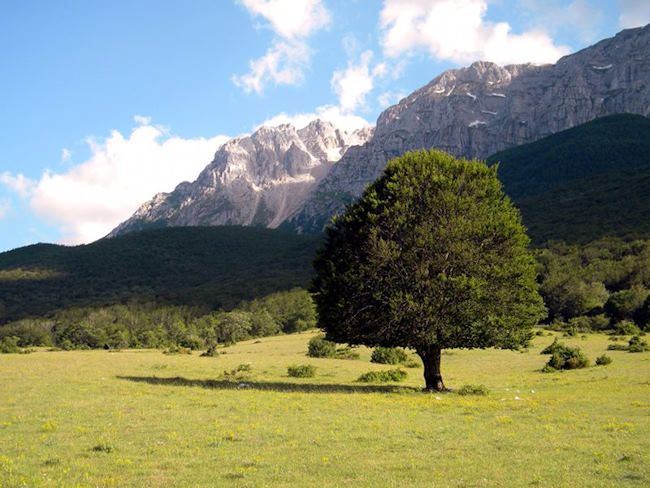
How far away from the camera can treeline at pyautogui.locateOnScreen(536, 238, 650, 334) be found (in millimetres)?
92062

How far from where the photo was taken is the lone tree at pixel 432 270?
32.9m

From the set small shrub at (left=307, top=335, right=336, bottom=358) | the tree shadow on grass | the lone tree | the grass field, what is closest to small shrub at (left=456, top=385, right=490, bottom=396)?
the grass field

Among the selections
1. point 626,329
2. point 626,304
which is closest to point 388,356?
point 626,329

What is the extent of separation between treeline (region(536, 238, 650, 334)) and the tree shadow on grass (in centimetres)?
5749

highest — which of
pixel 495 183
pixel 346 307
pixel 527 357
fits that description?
pixel 495 183

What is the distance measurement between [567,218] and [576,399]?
610ft

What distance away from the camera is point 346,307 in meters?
34.7

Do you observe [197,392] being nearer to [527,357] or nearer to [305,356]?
[305,356]

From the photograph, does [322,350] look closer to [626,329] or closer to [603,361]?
[603,361]

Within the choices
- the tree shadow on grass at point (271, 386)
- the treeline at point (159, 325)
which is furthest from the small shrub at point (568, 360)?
the treeline at point (159, 325)

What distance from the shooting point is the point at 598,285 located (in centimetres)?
11406

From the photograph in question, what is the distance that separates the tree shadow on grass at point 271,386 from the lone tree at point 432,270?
10.9ft

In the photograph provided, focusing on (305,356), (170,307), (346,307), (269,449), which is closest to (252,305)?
(170,307)

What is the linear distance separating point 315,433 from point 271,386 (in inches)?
691
